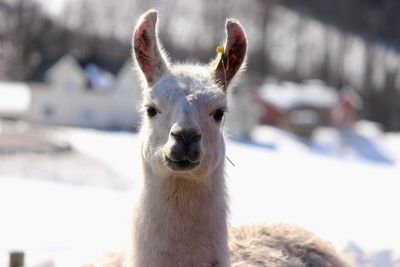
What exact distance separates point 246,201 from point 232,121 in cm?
1999

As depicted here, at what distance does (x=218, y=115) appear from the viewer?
430cm

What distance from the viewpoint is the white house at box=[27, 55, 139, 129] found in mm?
36812

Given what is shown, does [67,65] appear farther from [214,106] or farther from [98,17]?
[214,106]

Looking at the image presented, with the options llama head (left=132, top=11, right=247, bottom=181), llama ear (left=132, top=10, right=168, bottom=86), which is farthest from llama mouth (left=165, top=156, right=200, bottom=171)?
llama ear (left=132, top=10, right=168, bottom=86)

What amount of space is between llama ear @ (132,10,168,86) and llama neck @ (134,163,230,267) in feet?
1.84

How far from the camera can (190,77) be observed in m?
4.33

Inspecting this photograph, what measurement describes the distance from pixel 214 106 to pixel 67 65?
34197 millimetres

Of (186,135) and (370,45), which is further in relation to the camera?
(370,45)

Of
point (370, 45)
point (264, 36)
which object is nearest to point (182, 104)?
point (370, 45)

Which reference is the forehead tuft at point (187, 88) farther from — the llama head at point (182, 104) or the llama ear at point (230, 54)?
the llama ear at point (230, 54)

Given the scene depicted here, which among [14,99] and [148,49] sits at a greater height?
[14,99]

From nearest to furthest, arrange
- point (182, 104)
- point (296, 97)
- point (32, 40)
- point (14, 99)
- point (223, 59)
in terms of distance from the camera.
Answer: point (182, 104), point (223, 59), point (14, 99), point (296, 97), point (32, 40)

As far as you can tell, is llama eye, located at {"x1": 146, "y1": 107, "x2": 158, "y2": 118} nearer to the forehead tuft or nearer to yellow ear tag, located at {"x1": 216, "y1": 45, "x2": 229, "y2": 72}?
the forehead tuft

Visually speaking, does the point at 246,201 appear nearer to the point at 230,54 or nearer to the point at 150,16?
the point at 230,54
